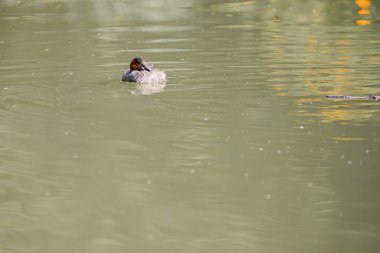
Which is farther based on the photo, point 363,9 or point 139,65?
point 363,9

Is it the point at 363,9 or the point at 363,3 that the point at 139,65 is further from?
the point at 363,3

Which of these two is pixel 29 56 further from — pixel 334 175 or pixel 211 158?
pixel 334 175

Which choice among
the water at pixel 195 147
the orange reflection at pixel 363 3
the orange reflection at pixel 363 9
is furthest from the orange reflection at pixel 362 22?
the orange reflection at pixel 363 3

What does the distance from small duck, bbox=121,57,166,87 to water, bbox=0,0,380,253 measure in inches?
7.3

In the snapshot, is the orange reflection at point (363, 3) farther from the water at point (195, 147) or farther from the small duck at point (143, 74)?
the small duck at point (143, 74)

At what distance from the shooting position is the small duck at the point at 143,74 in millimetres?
13477

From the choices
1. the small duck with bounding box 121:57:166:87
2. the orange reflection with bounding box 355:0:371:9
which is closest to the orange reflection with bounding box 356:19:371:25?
the orange reflection with bounding box 355:0:371:9

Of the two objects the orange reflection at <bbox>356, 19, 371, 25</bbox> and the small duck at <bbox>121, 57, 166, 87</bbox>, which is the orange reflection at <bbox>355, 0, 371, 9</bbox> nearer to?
the orange reflection at <bbox>356, 19, 371, 25</bbox>

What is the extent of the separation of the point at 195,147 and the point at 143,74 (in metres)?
4.07

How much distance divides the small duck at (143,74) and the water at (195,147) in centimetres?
19

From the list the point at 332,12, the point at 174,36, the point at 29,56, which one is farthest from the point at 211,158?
the point at 332,12

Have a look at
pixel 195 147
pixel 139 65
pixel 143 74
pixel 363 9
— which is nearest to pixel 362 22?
pixel 363 9

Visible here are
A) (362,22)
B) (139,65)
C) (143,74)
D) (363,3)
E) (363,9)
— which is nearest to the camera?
(143,74)

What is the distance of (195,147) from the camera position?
9789 millimetres
